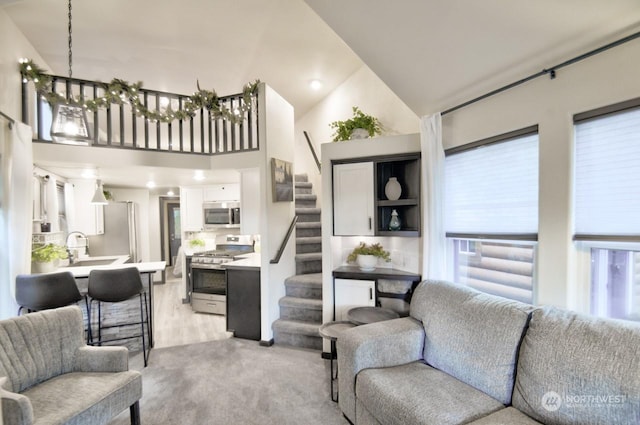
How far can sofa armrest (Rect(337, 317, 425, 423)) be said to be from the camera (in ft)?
6.50

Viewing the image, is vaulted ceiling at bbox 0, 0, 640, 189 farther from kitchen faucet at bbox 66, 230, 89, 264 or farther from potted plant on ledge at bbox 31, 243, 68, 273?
kitchen faucet at bbox 66, 230, 89, 264

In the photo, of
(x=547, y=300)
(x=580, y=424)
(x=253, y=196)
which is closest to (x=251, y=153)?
(x=253, y=196)

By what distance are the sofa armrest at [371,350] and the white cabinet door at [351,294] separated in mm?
768

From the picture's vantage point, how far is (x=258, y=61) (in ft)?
14.3

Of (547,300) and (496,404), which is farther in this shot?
(547,300)

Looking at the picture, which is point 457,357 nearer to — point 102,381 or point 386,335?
point 386,335

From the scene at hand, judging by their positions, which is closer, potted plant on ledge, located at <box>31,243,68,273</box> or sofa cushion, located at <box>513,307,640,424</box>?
sofa cushion, located at <box>513,307,640,424</box>

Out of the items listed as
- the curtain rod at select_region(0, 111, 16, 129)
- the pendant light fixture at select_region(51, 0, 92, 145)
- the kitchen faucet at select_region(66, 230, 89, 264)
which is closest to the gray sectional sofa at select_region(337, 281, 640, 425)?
the pendant light fixture at select_region(51, 0, 92, 145)

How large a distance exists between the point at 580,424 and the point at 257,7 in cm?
428

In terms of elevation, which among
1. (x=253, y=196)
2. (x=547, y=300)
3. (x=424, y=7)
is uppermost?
(x=424, y=7)

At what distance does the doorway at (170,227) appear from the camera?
7863mm

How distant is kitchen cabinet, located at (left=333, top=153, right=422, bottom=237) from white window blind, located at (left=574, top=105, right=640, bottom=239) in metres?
1.31

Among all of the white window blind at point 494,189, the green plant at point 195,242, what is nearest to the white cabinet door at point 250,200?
the green plant at point 195,242

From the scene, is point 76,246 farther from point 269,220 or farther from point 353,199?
point 353,199
